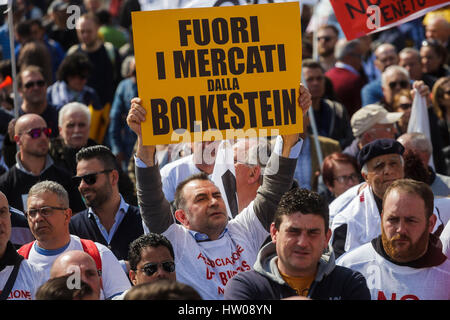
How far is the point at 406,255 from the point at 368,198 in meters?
1.42

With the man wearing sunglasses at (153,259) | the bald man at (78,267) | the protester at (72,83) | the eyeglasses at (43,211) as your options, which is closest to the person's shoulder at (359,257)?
the man wearing sunglasses at (153,259)

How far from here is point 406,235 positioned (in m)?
5.05

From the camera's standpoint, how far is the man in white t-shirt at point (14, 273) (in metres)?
5.22

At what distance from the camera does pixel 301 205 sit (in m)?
4.79

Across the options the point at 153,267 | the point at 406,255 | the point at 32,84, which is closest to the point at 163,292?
the point at 153,267

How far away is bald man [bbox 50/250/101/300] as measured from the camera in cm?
459

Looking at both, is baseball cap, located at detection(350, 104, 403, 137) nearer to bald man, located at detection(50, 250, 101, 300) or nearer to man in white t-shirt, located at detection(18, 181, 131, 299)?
man in white t-shirt, located at detection(18, 181, 131, 299)

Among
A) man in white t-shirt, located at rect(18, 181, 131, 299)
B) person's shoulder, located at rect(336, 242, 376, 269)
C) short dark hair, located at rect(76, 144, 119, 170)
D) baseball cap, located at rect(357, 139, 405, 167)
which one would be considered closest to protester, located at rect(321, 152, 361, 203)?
baseball cap, located at rect(357, 139, 405, 167)

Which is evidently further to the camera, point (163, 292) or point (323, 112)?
point (323, 112)

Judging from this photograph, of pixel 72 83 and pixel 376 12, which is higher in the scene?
pixel 72 83

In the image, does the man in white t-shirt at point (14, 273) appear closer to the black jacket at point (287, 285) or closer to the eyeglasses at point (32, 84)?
the black jacket at point (287, 285)

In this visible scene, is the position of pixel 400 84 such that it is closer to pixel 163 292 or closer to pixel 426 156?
pixel 426 156

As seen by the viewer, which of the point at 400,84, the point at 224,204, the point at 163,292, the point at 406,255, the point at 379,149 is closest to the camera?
the point at 163,292

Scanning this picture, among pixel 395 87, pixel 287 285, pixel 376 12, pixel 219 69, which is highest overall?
pixel 376 12
